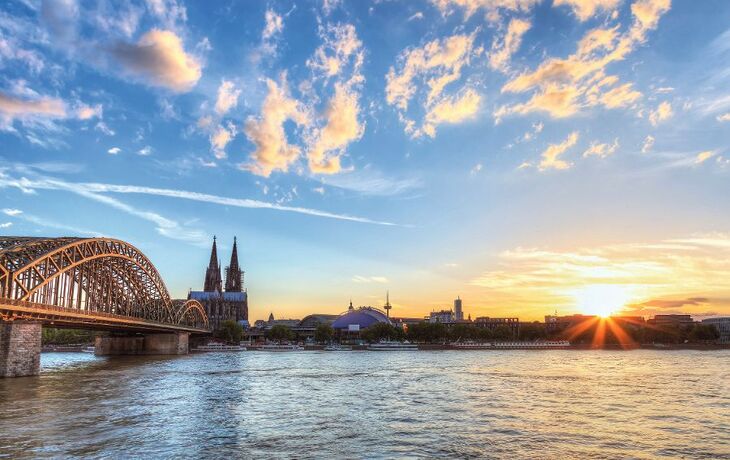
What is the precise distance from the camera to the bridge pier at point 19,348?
62844 mm

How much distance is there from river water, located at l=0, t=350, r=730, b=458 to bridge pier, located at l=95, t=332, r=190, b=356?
8190 cm

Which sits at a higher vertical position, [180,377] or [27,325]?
[27,325]

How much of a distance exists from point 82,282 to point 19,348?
31.6 meters

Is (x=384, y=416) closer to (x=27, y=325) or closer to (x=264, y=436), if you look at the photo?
(x=264, y=436)

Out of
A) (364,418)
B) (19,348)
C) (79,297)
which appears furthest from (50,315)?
(364,418)

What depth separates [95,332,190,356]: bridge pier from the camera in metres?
145

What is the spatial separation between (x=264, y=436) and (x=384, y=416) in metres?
10.6

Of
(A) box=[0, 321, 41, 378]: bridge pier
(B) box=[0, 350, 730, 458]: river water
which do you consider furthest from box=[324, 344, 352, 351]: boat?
(A) box=[0, 321, 41, 378]: bridge pier

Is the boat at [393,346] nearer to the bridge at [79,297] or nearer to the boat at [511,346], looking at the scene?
the boat at [511,346]

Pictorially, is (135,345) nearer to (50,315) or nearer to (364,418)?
(50,315)

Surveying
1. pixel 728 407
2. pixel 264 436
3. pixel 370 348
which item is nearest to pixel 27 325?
pixel 264 436

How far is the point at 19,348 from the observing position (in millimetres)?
65438

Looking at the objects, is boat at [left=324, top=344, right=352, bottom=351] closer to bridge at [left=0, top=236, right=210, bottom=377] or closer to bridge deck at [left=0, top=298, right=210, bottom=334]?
bridge at [left=0, top=236, right=210, bottom=377]

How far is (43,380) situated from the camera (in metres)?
65.1
